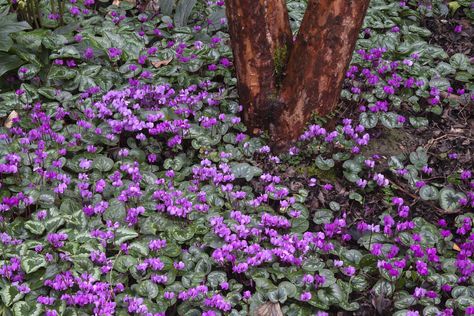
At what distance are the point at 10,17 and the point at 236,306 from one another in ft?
11.0

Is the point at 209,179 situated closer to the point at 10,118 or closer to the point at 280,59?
the point at 280,59

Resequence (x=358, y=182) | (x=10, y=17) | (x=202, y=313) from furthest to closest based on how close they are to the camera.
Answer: (x=10, y=17), (x=358, y=182), (x=202, y=313)

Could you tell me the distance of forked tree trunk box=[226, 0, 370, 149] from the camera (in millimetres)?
4250

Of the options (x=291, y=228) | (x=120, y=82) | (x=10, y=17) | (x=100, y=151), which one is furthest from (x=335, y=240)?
(x=10, y=17)

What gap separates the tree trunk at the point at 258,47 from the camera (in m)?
4.35

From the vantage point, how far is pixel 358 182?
439 centimetres

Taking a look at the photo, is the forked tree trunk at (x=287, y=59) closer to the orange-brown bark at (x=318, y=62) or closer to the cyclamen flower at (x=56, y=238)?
the orange-brown bark at (x=318, y=62)

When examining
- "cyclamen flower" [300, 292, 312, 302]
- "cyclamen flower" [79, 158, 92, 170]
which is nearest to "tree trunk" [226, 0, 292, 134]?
"cyclamen flower" [79, 158, 92, 170]

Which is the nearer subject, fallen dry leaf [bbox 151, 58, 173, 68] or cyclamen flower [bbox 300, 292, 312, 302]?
cyclamen flower [bbox 300, 292, 312, 302]

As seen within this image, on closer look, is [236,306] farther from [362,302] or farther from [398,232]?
[398,232]

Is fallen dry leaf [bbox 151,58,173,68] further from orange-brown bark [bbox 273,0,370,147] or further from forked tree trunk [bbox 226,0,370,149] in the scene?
orange-brown bark [bbox 273,0,370,147]

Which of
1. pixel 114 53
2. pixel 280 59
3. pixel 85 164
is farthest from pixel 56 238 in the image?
pixel 114 53

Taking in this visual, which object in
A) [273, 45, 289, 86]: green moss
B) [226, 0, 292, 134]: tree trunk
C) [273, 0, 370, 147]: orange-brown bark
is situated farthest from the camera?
[273, 45, 289, 86]: green moss

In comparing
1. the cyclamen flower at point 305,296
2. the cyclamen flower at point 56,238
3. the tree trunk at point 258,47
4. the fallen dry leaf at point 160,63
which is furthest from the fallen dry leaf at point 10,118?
the cyclamen flower at point 305,296
